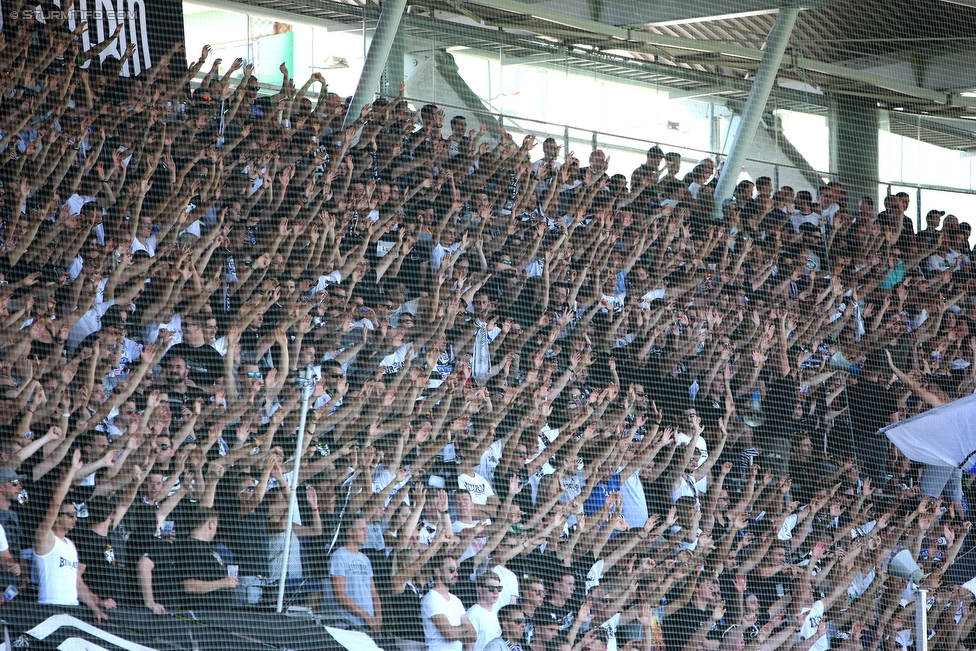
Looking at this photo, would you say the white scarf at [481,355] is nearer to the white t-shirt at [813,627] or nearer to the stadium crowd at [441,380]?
the stadium crowd at [441,380]

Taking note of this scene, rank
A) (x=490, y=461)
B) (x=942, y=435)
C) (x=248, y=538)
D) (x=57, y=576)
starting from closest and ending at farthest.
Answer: (x=57, y=576) < (x=248, y=538) < (x=490, y=461) < (x=942, y=435)

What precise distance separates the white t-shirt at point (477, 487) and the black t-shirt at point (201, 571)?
4.22 ft

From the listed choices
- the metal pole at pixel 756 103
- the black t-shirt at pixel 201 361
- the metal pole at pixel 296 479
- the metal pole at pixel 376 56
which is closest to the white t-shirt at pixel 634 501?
the metal pole at pixel 296 479

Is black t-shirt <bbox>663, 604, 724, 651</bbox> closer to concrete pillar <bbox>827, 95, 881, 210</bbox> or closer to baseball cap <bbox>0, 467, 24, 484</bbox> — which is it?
baseball cap <bbox>0, 467, 24, 484</bbox>

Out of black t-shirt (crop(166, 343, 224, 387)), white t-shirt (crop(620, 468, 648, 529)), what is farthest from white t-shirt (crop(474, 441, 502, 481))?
black t-shirt (crop(166, 343, 224, 387))

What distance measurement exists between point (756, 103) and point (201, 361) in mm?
4240

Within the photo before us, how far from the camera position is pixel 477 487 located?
19.2 ft

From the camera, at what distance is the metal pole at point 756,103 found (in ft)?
26.1

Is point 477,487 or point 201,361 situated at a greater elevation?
point 201,361

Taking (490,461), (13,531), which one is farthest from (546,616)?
(13,531)

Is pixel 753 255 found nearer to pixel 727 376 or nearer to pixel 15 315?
pixel 727 376

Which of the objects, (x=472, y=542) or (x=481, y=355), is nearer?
(x=472, y=542)

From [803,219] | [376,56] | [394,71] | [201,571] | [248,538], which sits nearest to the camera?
[201,571]

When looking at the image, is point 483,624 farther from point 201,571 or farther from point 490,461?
point 201,571
